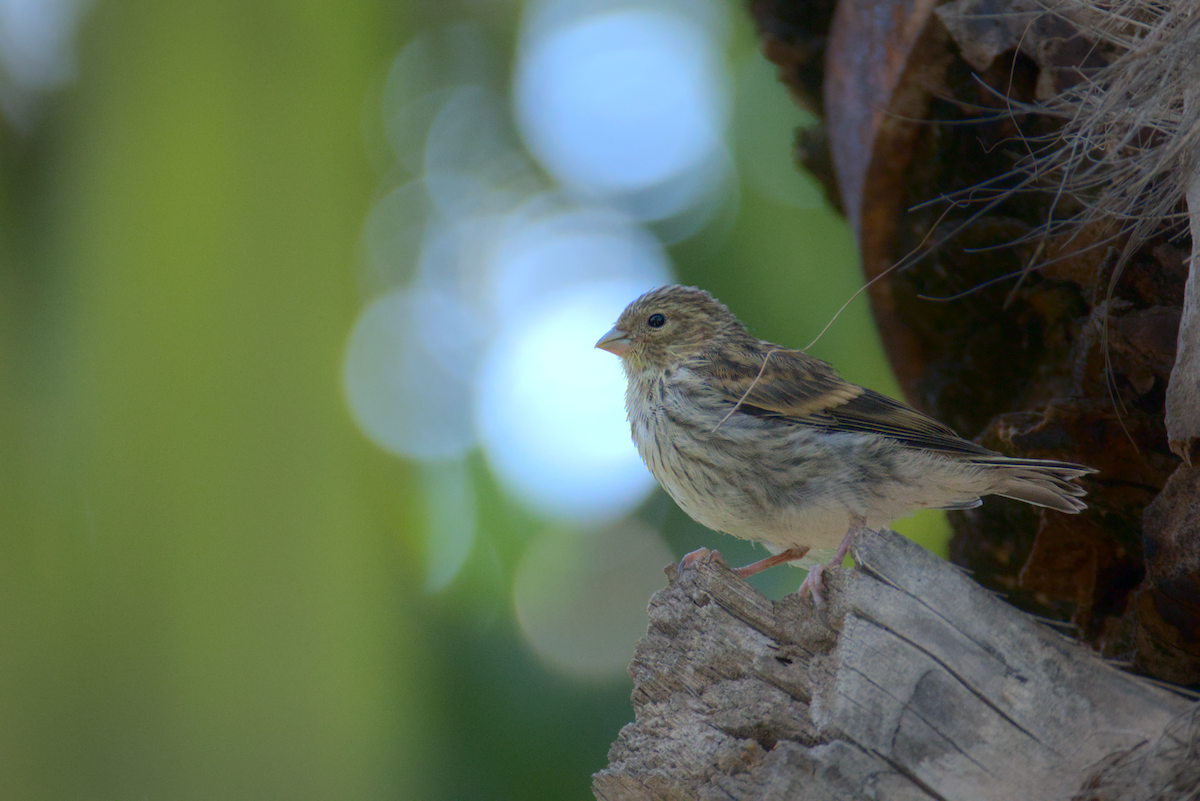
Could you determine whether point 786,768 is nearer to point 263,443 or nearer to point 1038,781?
point 1038,781

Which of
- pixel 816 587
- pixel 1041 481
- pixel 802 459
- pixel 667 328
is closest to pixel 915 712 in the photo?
pixel 816 587

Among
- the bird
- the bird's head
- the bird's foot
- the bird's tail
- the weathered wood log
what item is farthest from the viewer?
the bird's head

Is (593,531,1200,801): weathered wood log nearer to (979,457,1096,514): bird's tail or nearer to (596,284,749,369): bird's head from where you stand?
(979,457,1096,514): bird's tail

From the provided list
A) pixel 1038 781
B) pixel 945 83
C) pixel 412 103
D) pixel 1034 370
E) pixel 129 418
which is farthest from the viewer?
pixel 412 103

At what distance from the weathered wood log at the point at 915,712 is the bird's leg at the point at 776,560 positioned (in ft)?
3.19

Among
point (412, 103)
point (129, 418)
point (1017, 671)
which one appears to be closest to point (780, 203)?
point (412, 103)

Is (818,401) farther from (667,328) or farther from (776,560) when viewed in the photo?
(667,328)

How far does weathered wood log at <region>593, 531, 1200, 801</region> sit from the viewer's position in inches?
51.4

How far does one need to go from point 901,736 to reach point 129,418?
10.9ft

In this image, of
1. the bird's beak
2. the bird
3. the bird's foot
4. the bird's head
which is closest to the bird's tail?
the bird

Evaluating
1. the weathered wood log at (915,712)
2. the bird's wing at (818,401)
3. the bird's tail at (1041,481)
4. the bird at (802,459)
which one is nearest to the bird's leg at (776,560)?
the bird at (802,459)

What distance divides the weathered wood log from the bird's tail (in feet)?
2.16

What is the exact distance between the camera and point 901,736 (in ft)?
4.44

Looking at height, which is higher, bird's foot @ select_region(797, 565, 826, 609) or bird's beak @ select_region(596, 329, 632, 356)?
bird's beak @ select_region(596, 329, 632, 356)
